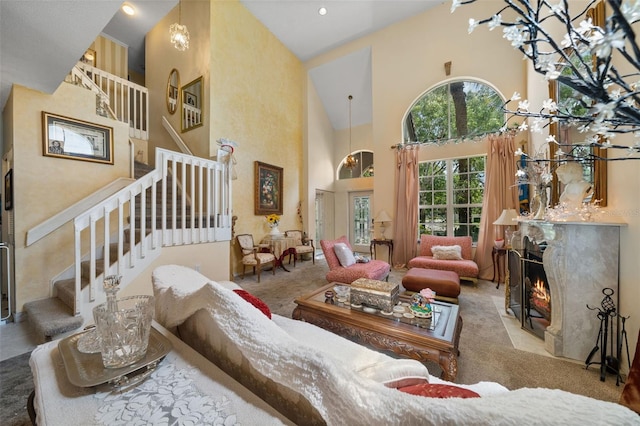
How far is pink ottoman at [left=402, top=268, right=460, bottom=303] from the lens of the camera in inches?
108

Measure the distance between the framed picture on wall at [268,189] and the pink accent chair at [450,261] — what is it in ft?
10.1

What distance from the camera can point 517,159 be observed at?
3701mm

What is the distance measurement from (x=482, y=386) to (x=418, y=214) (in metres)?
4.13

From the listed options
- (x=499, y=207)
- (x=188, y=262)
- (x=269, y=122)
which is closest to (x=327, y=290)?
(x=188, y=262)

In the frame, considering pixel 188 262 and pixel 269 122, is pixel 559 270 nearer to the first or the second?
pixel 188 262

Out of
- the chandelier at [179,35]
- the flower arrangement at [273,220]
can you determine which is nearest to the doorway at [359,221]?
the flower arrangement at [273,220]

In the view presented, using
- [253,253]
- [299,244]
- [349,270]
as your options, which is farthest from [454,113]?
[253,253]

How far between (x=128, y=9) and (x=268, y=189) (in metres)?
4.34

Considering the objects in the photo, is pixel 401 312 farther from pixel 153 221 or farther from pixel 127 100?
pixel 127 100

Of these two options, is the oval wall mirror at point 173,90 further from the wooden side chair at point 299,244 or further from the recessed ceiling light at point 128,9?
the wooden side chair at point 299,244

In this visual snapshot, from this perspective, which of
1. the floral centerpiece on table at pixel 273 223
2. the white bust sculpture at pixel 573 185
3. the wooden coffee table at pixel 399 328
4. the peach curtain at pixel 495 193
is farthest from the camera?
the floral centerpiece on table at pixel 273 223

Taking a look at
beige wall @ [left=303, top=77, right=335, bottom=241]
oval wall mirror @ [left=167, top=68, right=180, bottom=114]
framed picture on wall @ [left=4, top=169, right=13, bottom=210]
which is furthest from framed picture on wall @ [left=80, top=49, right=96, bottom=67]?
beige wall @ [left=303, top=77, right=335, bottom=241]

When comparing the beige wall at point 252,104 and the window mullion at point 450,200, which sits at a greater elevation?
the beige wall at point 252,104

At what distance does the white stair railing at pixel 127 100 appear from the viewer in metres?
4.12
